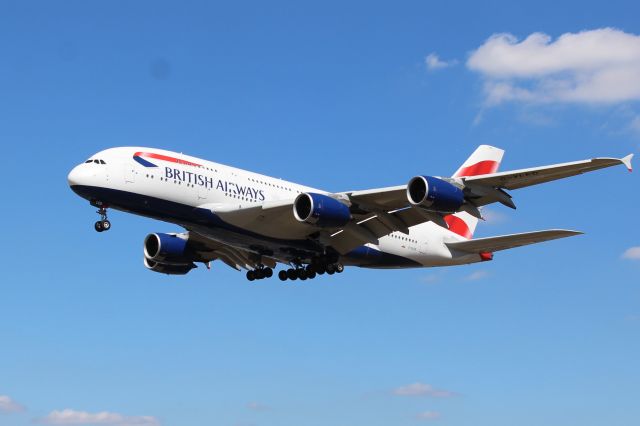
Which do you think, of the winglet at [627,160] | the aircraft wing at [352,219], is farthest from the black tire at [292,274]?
the winglet at [627,160]

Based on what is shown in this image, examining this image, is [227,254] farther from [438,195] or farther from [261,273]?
[438,195]

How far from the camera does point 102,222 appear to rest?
40.2 metres

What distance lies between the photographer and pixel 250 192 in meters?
42.4

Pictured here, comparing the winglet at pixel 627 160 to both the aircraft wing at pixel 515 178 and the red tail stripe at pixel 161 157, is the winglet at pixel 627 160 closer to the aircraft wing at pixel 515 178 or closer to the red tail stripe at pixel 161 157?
the aircraft wing at pixel 515 178

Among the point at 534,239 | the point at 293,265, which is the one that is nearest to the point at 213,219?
the point at 293,265

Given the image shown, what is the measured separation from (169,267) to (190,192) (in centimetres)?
865

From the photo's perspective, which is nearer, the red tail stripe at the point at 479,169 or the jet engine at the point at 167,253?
the jet engine at the point at 167,253

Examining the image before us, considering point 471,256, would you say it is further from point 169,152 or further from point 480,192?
point 169,152

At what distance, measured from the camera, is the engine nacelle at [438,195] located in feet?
123

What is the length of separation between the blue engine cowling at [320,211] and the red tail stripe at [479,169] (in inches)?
519

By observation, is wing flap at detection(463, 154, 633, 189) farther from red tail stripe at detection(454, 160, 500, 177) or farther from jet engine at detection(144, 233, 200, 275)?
jet engine at detection(144, 233, 200, 275)

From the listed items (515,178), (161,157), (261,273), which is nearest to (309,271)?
(261,273)

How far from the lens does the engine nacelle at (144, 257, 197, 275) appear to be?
48.0 meters

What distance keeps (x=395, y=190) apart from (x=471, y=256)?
33.2 ft
